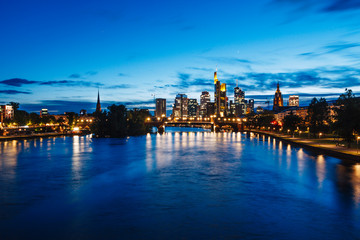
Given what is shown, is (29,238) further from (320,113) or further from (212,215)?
(320,113)

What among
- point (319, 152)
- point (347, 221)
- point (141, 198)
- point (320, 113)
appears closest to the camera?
point (347, 221)

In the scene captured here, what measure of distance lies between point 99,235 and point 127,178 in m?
20.9

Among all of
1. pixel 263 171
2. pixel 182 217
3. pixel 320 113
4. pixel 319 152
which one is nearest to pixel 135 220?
pixel 182 217

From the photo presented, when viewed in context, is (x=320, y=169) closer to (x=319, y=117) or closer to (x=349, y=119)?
(x=349, y=119)

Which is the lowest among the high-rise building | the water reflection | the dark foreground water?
the dark foreground water

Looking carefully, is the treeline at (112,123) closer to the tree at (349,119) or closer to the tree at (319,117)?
the tree at (319,117)

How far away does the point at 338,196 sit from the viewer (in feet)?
98.7

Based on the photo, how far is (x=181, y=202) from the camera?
28375 mm

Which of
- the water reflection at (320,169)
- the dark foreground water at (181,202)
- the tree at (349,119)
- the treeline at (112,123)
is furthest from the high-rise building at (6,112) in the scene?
the tree at (349,119)

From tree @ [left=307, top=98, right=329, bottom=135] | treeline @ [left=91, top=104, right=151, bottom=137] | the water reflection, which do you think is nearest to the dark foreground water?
the water reflection

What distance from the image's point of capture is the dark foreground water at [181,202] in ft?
68.8

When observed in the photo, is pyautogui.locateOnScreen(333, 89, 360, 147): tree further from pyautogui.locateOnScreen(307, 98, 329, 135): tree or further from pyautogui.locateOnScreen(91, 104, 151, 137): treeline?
pyautogui.locateOnScreen(91, 104, 151, 137): treeline

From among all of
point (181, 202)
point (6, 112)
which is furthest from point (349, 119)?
point (6, 112)

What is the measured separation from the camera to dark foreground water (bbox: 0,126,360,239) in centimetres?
2097
